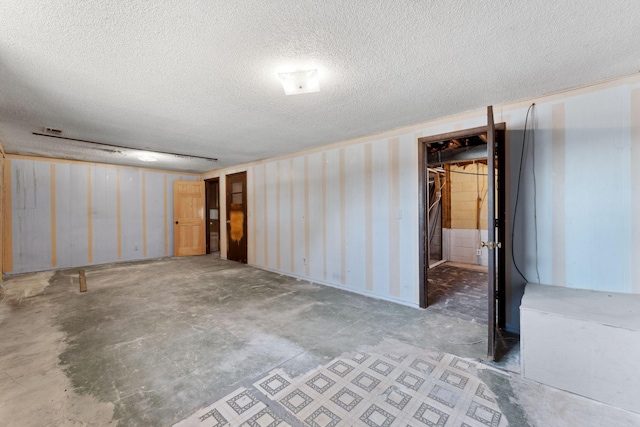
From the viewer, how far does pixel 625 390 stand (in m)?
1.67

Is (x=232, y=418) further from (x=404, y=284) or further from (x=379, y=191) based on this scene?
(x=379, y=191)

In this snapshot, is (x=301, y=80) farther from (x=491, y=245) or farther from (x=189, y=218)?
(x=189, y=218)

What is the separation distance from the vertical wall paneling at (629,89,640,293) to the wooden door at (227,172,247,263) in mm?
5998

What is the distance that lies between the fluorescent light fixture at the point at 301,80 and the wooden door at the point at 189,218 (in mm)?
6208

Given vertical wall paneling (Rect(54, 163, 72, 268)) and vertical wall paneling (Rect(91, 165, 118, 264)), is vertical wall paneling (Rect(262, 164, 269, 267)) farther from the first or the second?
vertical wall paneling (Rect(54, 163, 72, 268))

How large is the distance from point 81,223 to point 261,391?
256 inches

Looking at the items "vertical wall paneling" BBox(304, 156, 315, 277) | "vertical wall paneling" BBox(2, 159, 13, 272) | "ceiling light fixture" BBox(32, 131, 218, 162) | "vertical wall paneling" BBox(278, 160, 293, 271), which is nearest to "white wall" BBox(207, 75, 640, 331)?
"vertical wall paneling" BBox(304, 156, 315, 277)

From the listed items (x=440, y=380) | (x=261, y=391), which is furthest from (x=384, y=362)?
(x=261, y=391)

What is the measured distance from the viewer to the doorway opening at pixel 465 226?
222cm

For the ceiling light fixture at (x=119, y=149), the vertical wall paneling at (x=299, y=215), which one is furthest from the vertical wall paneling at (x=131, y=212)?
the vertical wall paneling at (x=299, y=215)

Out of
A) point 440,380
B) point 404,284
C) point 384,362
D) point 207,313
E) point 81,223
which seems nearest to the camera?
point 440,380

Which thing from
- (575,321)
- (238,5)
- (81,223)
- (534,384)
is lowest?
(534,384)

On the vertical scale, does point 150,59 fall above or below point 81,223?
above

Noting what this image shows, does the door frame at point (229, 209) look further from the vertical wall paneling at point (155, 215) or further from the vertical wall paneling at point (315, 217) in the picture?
the vertical wall paneling at point (315, 217)
